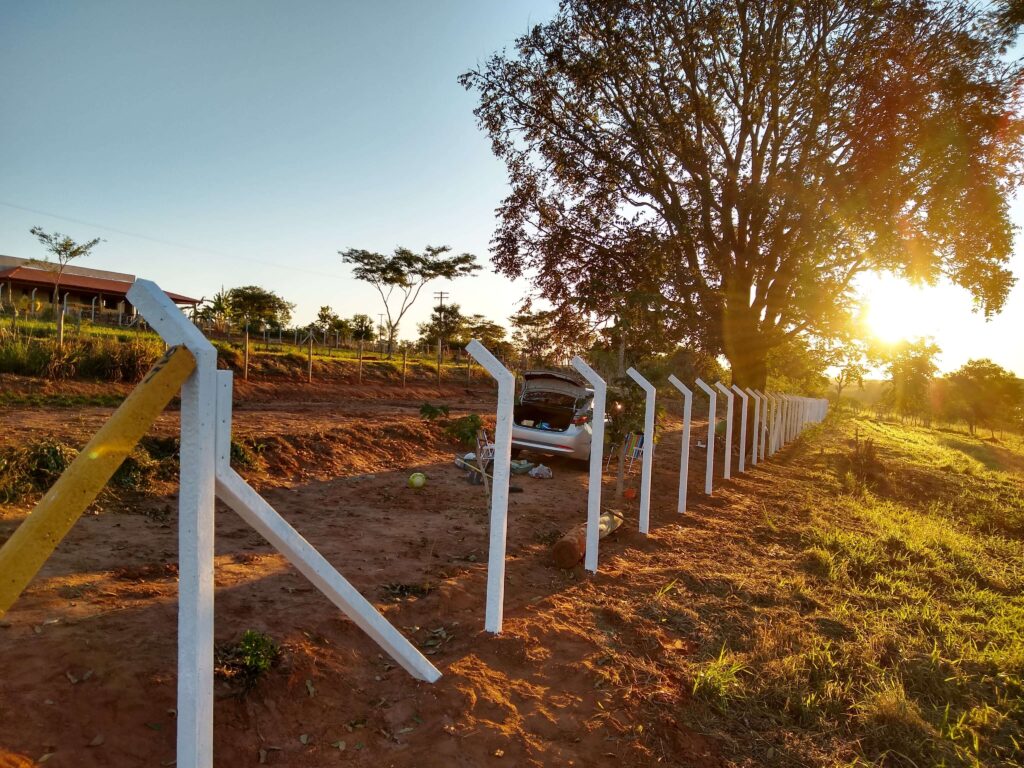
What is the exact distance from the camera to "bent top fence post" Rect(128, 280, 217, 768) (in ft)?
5.72

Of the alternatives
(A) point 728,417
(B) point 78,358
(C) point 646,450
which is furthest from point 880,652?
(B) point 78,358

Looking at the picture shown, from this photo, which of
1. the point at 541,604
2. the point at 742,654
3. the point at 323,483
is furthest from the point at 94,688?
the point at 323,483

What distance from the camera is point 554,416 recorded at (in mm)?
10234

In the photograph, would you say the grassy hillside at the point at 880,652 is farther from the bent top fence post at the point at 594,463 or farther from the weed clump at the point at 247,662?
the weed clump at the point at 247,662

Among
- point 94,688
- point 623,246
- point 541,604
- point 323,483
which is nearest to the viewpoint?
point 94,688

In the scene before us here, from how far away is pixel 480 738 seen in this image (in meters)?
2.62

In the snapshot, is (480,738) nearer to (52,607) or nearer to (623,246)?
(52,607)

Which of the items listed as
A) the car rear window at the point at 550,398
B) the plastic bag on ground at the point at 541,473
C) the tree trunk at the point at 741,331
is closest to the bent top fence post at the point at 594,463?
the plastic bag on ground at the point at 541,473

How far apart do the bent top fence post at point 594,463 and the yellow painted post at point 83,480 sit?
10.9ft

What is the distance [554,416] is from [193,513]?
8.64 metres

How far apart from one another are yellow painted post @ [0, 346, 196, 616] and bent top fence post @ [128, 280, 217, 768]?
0.17 ft

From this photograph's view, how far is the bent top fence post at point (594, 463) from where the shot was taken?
4.74m

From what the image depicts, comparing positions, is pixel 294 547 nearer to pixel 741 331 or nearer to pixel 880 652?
pixel 880 652

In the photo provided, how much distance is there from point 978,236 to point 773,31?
18.0ft
